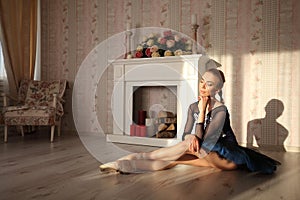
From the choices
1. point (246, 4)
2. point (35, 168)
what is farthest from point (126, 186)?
point (246, 4)

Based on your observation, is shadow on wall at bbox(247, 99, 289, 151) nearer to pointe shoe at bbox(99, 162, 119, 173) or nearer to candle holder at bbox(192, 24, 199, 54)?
candle holder at bbox(192, 24, 199, 54)

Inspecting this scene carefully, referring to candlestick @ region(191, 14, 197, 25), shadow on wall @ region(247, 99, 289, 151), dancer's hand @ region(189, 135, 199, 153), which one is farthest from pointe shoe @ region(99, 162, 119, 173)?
candlestick @ region(191, 14, 197, 25)

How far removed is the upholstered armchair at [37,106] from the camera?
133 inches

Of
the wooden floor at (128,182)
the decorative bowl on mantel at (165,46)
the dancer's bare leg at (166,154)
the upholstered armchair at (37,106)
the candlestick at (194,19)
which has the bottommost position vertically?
the wooden floor at (128,182)

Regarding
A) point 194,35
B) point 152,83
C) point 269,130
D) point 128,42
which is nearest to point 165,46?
point 194,35

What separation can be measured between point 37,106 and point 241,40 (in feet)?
7.98

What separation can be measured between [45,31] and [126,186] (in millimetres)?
3461

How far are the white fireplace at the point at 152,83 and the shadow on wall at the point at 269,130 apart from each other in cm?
72

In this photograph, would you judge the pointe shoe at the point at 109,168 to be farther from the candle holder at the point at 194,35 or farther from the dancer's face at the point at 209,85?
the candle holder at the point at 194,35

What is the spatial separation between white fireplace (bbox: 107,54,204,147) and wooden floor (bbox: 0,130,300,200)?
3.24 feet

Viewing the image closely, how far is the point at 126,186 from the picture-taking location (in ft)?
5.51

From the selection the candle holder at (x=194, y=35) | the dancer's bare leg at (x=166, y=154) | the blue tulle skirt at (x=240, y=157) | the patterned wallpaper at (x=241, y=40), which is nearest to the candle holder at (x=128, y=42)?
the patterned wallpaper at (x=241, y=40)

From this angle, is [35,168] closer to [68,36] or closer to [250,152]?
[250,152]

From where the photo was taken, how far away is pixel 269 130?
308cm
